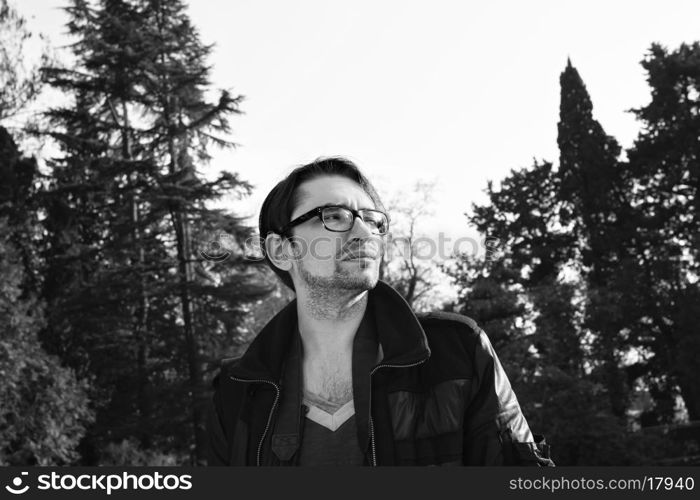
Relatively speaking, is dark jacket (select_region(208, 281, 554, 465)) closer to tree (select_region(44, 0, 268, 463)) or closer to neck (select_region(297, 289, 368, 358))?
neck (select_region(297, 289, 368, 358))

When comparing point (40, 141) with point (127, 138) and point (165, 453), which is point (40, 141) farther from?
point (165, 453)

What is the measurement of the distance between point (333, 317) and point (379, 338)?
18 cm

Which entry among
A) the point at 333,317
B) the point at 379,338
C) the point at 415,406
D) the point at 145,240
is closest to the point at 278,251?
the point at 333,317

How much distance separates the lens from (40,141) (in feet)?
97.6

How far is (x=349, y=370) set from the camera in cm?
267

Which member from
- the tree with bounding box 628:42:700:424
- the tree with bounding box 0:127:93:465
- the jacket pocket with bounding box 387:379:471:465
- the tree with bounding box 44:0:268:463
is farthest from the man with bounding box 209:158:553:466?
the tree with bounding box 628:42:700:424

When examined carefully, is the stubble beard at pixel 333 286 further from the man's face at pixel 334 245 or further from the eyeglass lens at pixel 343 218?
the eyeglass lens at pixel 343 218

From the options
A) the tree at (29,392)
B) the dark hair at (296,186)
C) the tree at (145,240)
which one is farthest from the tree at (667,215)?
the dark hair at (296,186)

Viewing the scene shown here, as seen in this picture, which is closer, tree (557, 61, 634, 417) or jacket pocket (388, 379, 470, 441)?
jacket pocket (388, 379, 470, 441)

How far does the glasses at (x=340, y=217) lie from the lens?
2.74m

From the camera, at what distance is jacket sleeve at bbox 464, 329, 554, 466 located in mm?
2346

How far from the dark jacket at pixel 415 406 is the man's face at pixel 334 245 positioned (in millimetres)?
146

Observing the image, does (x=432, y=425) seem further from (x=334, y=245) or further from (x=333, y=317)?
(x=334, y=245)

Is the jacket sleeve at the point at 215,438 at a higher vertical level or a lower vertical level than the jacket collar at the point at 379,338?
lower
